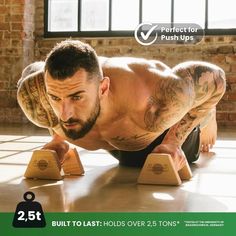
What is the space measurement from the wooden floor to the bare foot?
0.88 ft

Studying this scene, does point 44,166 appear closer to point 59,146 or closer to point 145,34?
point 59,146

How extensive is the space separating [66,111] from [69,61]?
12 cm

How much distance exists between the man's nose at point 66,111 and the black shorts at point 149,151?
571 mm

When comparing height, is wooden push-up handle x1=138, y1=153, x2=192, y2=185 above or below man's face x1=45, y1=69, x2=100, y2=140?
A: below

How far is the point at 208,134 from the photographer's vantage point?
238cm

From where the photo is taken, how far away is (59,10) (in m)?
4.25

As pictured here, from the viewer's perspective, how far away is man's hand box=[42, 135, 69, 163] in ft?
5.45

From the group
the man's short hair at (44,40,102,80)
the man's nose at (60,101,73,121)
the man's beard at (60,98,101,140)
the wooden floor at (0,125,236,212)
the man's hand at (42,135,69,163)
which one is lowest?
the wooden floor at (0,125,236,212)

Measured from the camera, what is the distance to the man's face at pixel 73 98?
1.26 meters

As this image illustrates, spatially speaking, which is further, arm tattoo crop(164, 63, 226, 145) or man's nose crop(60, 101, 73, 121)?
arm tattoo crop(164, 63, 226, 145)

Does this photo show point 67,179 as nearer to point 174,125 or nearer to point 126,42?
point 174,125

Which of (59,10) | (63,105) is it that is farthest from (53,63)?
(59,10)

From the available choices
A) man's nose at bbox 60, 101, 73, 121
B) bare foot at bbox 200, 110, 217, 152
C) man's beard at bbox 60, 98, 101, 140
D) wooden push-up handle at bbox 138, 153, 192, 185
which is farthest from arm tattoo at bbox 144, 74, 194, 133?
bare foot at bbox 200, 110, 217, 152

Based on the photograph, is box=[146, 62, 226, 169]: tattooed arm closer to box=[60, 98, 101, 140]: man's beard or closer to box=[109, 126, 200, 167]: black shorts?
box=[109, 126, 200, 167]: black shorts
